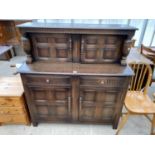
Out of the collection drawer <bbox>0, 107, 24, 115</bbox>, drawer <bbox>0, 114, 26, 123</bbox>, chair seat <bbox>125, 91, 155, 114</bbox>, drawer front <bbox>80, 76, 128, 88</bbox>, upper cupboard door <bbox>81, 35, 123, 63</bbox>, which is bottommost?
drawer <bbox>0, 114, 26, 123</bbox>

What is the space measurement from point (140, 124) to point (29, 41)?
187 cm

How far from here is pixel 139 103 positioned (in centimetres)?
159

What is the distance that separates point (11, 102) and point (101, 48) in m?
1.27

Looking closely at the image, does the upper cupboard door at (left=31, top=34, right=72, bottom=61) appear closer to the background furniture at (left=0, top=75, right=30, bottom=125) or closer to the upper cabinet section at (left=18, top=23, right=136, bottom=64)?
the upper cabinet section at (left=18, top=23, right=136, bottom=64)

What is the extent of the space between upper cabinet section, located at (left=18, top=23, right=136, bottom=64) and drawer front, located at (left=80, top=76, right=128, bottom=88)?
248mm

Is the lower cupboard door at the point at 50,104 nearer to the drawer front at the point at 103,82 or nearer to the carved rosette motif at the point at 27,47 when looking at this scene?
the drawer front at the point at 103,82

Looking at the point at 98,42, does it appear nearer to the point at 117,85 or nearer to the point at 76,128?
the point at 117,85

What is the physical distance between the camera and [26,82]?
1.40 meters

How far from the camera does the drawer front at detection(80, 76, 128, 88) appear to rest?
1353mm

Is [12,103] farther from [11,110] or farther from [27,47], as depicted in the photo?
[27,47]

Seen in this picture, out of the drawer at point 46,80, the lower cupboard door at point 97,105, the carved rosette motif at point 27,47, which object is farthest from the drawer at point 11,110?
the lower cupboard door at point 97,105

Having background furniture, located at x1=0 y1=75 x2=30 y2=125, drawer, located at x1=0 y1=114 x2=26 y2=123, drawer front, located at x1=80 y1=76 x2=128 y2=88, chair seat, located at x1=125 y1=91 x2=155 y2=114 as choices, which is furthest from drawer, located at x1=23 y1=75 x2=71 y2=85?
chair seat, located at x1=125 y1=91 x2=155 y2=114

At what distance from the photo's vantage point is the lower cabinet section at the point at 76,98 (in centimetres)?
138
